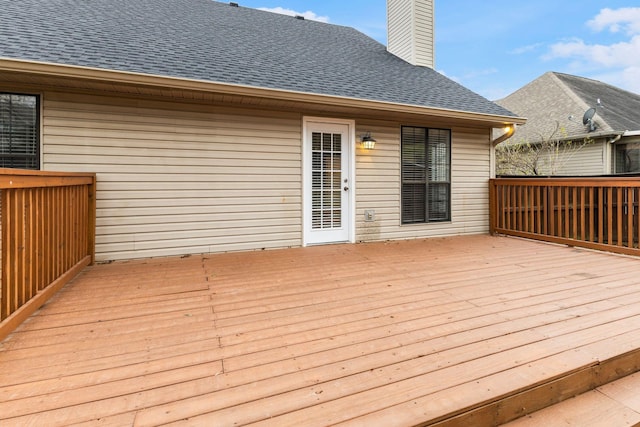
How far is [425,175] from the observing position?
5660 mm

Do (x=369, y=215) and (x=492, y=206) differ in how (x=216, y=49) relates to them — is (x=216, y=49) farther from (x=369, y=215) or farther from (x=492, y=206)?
(x=492, y=206)

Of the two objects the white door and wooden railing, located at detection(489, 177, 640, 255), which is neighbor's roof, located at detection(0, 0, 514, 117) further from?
wooden railing, located at detection(489, 177, 640, 255)

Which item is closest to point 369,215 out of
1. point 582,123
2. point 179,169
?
point 179,169

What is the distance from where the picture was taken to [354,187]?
5.15 m

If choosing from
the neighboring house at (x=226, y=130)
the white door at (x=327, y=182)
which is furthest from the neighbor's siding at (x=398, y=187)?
the white door at (x=327, y=182)

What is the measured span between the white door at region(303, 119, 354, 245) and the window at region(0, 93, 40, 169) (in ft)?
10.4

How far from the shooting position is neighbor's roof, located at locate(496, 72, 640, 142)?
384 inches

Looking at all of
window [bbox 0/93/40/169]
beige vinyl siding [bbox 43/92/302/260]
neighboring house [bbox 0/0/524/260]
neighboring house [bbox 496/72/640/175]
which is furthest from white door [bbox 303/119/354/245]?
neighboring house [bbox 496/72/640/175]

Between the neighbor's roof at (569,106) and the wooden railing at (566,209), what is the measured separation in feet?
18.3

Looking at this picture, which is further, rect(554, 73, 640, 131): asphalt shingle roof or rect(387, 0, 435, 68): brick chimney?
rect(554, 73, 640, 131): asphalt shingle roof

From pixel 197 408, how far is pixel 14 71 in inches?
146

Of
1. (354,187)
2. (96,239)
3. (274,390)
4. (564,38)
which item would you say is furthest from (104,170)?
(564,38)

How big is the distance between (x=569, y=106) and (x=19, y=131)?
13655 mm

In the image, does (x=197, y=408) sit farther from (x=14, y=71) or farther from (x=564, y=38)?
(x=564, y=38)
